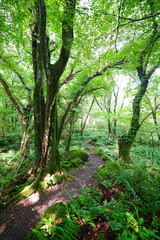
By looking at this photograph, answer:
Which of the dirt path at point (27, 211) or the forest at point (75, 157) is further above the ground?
the forest at point (75, 157)

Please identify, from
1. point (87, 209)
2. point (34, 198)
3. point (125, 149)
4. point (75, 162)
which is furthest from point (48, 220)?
point (125, 149)

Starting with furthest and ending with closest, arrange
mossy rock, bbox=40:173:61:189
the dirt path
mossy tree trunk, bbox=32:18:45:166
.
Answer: mossy tree trunk, bbox=32:18:45:166 → mossy rock, bbox=40:173:61:189 → the dirt path

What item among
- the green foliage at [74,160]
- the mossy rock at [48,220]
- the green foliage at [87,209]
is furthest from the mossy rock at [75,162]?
the green foliage at [87,209]

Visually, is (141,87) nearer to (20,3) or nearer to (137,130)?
(137,130)

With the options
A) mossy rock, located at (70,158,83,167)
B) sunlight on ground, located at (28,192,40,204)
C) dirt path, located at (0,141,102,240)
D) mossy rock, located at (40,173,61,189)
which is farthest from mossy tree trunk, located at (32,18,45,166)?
mossy rock, located at (70,158,83,167)

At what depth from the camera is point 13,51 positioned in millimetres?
6191

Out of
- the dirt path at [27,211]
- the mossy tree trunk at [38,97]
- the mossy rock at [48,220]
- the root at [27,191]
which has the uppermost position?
the mossy tree trunk at [38,97]

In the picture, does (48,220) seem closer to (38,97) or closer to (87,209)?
(87,209)

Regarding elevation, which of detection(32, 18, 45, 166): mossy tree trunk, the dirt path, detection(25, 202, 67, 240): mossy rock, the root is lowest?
the dirt path

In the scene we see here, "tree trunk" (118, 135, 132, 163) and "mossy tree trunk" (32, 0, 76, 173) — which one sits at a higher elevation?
"mossy tree trunk" (32, 0, 76, 173)

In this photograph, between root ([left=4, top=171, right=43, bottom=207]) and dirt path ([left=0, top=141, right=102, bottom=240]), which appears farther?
root ([left=4, top=171, right=43, bottom=207])

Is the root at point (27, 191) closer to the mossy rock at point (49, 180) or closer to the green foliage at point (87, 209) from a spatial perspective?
the mossy rock at point (49, 180)

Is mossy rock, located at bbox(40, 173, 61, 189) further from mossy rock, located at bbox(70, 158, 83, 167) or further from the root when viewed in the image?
mossy rock, located at bbox(70, 158, 83, 167)

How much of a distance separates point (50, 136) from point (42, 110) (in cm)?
143
